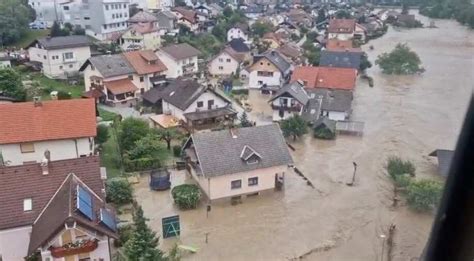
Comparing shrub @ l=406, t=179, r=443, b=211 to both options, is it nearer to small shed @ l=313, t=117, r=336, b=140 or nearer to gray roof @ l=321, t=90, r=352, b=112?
small shed @ l=313, t=117, r=336, b=140

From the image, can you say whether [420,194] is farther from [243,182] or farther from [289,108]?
[289,108]

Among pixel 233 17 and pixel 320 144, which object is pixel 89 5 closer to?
pixel 233 17

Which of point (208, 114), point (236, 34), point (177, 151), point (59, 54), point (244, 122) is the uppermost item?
point (236, 34)

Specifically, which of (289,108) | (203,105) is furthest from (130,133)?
(289,108)

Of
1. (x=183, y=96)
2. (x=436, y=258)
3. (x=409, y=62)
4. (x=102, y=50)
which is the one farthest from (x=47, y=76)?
(x=436, y=258)

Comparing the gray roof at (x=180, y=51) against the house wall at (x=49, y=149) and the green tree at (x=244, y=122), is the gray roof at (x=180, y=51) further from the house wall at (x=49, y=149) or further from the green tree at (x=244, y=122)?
the house wall at (x=49, y=149)
